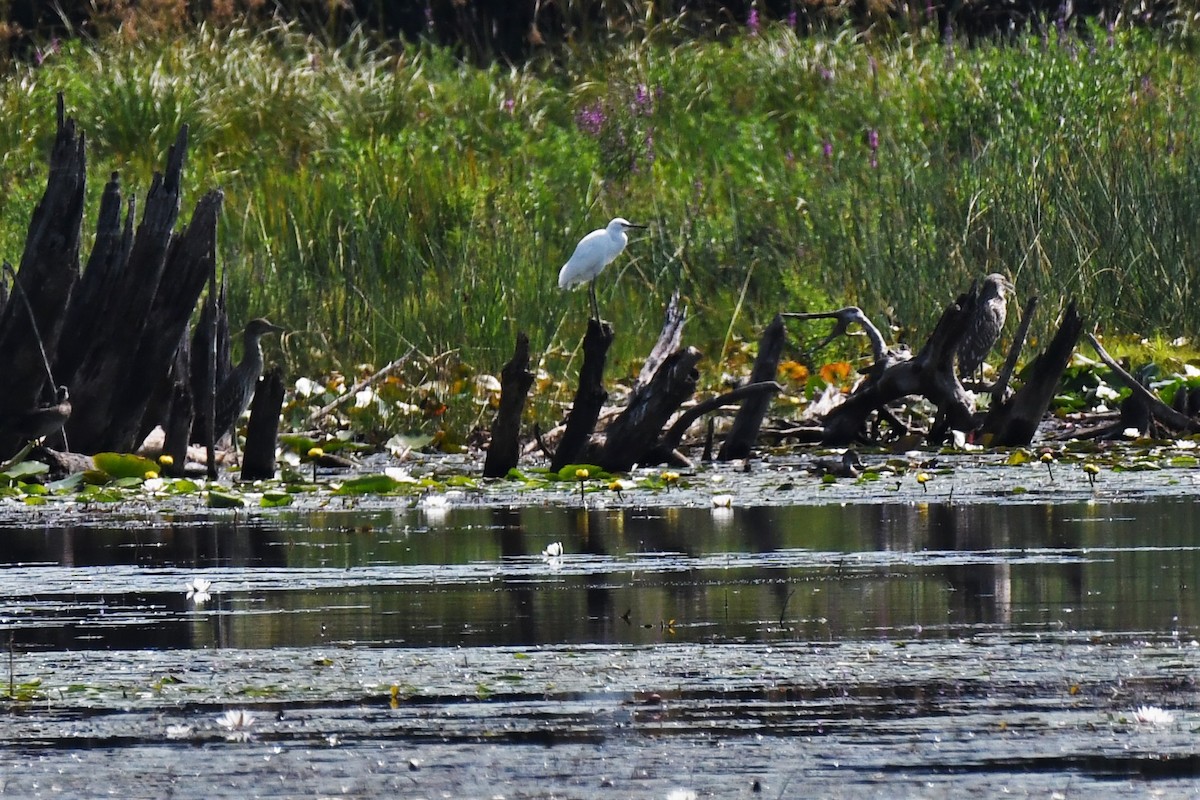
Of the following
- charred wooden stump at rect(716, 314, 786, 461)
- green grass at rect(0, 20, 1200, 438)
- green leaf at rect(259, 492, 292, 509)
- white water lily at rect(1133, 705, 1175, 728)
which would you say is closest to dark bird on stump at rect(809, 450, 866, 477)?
charred wooden stump at rect(716, 314, 786, 461)

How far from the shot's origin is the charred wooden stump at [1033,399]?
36.9 ft

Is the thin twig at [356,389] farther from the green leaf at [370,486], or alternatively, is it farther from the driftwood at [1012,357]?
the driftwood at [1012,357]

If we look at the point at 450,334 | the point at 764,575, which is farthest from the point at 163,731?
the point at 450,334

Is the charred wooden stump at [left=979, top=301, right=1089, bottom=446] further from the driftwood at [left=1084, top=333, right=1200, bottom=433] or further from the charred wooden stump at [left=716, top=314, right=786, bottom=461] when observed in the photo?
the charred wooden stump at [left=716, top=314, right=786, bottom=461]

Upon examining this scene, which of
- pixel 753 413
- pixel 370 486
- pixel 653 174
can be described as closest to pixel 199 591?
pixel 370 486

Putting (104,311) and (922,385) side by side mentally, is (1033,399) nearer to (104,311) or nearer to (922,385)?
(922,385)

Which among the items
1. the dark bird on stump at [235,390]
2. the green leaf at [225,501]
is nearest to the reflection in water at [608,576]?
the green leaf at [225,501]

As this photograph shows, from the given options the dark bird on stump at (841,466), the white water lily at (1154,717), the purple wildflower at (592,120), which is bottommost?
the dark bird on stump at (841,466)

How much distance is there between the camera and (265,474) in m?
11.3

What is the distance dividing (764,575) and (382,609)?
122cm

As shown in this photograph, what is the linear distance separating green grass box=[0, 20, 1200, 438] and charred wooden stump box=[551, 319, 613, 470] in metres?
3.89

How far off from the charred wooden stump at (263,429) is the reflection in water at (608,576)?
125cm

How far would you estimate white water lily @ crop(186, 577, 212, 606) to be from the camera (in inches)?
266

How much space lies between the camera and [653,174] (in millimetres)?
20484
